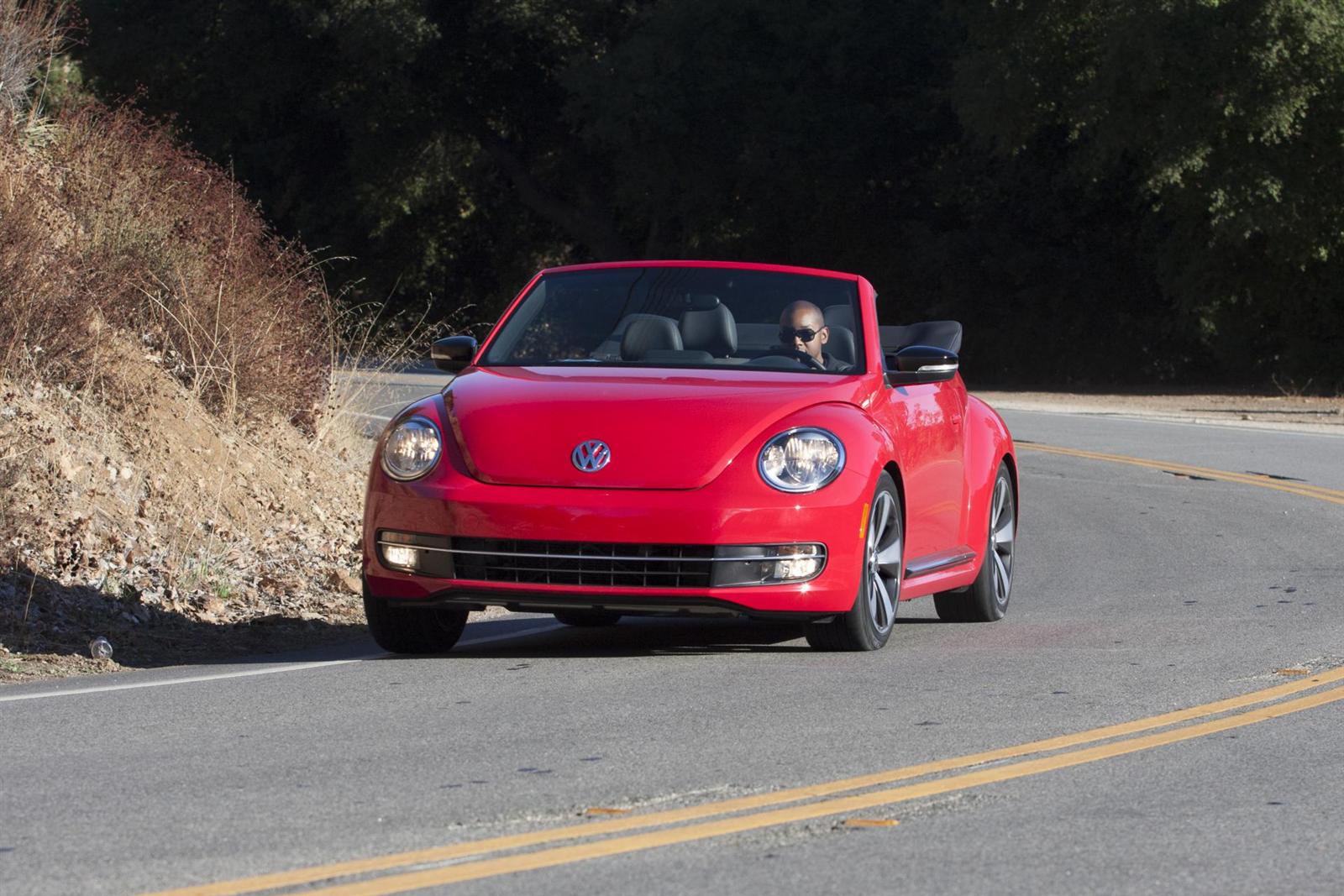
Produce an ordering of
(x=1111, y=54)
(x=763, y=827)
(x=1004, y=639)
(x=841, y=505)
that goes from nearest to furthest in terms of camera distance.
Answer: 1. (x=763, y=827)
2. (x=841, y=505)
3. (x=1004, y=639)
4. (x=1111, y=54)

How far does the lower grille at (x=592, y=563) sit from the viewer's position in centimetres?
812

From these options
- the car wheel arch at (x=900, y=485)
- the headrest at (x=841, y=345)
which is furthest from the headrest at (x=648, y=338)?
the car wheel arch at (x=900, y=485)

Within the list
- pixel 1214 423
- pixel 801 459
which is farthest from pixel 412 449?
pixel 1214 423

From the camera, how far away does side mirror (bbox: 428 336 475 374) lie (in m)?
9.27

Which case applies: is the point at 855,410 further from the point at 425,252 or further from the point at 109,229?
the point at 425,252

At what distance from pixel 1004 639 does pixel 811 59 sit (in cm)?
3972

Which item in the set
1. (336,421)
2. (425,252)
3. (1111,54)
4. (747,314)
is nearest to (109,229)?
(336,421)

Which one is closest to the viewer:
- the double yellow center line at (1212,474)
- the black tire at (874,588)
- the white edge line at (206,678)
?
the white edge line at (206,678)

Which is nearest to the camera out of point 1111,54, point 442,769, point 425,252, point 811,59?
point 442,769

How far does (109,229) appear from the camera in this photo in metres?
14.7

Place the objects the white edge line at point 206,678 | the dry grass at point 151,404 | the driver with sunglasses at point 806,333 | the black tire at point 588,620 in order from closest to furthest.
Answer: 1. the white edge line at point 206,678
2. the driver with sunglasses at point 806,333
3. the black tire at point 588,620
4. the dry grass at point 151,404

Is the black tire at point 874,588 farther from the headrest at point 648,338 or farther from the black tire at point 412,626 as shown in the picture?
the black tire at point 412,626

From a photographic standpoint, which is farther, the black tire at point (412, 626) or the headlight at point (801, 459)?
the black tire at point (412, 626)


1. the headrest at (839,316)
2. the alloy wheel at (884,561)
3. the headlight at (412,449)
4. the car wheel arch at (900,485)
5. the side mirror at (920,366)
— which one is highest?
the headrest at (839,316)
